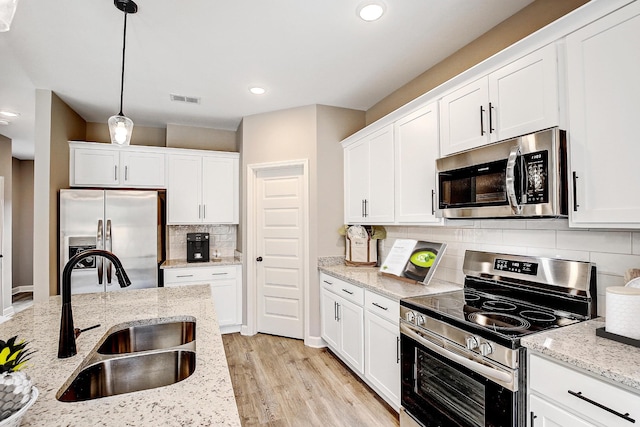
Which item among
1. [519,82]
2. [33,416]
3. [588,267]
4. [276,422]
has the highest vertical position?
[519,82]

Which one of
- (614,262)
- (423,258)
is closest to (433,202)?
(423,258)

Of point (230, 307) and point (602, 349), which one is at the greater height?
point (602, 349)

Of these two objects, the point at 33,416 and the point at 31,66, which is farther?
the point at 31,66

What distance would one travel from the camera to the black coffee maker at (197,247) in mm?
4145

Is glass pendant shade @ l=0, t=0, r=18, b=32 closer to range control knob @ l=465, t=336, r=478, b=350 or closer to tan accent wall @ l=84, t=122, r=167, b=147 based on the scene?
range control knob @ l=465, t=336, r=478, b=350

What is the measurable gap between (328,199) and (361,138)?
78 cm

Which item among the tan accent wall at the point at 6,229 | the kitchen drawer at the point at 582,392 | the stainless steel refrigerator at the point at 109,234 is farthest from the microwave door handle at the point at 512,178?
the tan accent wall at the point at 6,229

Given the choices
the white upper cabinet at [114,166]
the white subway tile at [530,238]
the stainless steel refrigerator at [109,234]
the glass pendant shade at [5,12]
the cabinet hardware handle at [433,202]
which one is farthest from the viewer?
the white upper cabinet at [114,166]

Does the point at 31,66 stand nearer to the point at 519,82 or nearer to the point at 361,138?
the point at 361,138

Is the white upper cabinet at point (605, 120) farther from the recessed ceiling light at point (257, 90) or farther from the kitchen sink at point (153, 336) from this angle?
the recessed ceiling light at point (257, 90)

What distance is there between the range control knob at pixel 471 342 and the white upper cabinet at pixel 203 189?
11.0 feet

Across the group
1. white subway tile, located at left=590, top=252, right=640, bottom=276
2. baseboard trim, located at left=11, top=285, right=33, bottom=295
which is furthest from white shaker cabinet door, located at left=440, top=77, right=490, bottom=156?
baseboard trim, located at left=11, top=285, right=33, bottom=295

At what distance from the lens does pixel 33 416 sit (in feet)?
2.80

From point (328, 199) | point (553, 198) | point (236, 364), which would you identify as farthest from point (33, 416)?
point (328, 199)
